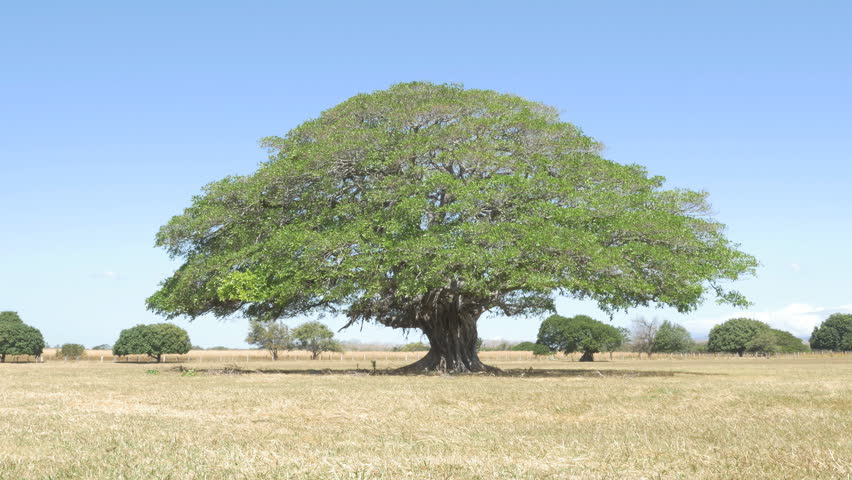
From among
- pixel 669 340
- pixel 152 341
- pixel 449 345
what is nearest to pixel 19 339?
pixel 152 341

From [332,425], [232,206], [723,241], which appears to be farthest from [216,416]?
[723,241]

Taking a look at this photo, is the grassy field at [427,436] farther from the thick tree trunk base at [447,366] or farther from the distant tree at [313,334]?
the distant tree at [313,334]

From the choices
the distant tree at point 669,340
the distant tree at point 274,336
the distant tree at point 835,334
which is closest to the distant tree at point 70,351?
the distant tree at point 274,336

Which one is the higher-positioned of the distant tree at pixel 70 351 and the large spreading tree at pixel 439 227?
the large spreading tree at pixel 439 227

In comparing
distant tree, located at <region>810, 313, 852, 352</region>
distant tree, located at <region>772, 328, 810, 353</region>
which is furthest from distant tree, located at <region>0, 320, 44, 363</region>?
distant tree, located at <region>810, 313, 852, 352</region>

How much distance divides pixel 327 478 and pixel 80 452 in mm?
3852

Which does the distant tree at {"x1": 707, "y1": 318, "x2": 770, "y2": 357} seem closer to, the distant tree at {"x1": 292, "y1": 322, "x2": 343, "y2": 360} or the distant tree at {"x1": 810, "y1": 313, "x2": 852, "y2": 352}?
the distant tree at {"x1": 810, "y1": 313, "x2": 852, "y2": 352}

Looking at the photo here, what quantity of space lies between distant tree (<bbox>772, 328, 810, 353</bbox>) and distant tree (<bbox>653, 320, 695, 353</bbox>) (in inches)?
583

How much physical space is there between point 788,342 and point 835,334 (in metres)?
10.9

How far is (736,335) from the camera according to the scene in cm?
11906

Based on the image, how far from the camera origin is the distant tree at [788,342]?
12401cm

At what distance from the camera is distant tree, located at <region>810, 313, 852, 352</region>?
128 metres

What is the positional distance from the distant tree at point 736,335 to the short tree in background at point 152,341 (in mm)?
84622

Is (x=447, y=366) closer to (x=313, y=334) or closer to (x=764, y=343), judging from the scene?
(x=313, y=334)
